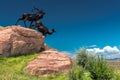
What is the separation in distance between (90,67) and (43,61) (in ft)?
29.8

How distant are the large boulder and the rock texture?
270 centimetres

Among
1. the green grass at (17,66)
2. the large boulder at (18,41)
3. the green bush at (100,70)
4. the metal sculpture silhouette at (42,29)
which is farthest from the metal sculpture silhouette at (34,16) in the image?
the green bush at (100,70)

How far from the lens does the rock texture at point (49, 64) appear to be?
3800 centimetres

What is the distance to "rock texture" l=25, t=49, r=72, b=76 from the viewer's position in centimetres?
3800

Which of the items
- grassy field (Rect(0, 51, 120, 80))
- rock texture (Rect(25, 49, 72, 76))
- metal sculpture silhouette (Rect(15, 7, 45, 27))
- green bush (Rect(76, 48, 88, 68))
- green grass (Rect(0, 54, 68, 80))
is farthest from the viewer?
metal sculpture silhouette (Rect(15, 7, 45, 27))

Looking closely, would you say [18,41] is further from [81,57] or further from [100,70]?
[100,70]

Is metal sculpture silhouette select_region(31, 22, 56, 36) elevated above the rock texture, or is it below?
above

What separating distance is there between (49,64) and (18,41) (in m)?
6.12

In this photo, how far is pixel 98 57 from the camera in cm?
3200

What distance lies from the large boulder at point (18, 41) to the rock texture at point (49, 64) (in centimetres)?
270

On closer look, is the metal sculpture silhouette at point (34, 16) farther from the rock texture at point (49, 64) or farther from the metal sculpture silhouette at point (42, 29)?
the rock texture at point (49, 64)

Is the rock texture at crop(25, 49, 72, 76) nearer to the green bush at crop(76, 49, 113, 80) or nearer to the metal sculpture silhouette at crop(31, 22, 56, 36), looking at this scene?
the metal sculpture silhouette at crop(31, 22, 56, 36)

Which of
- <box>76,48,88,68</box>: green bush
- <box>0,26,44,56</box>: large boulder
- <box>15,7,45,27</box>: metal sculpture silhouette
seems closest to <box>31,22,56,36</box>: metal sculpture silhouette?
<box>15,7,45,27</box>: metal sculpture silhouette

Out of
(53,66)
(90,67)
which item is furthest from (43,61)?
(90,67)
